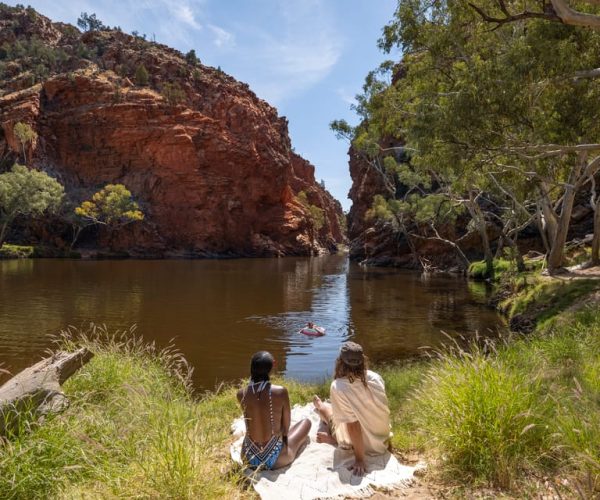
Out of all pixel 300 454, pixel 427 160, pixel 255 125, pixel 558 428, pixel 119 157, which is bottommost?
pixel 300 454

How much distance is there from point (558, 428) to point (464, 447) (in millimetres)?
752

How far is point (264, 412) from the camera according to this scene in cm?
430

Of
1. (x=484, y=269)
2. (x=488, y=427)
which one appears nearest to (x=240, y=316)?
(x=488, y=427)

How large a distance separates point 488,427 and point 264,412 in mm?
1988

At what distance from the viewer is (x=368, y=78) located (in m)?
19.2

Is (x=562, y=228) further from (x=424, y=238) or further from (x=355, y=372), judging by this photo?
(x=424, y=238)

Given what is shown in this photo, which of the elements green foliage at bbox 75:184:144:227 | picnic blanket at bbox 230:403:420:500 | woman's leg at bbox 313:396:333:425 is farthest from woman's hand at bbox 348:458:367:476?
green foliage at bbox 75:184:144:227

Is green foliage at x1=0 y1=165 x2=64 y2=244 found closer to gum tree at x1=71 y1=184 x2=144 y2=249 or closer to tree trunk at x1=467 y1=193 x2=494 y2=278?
gum tree at x1=71 y1=184 x2=144 y2=249

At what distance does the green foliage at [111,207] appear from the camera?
54.8 m

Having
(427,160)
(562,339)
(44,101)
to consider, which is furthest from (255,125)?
(562,339)

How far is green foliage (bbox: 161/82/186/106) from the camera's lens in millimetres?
63688

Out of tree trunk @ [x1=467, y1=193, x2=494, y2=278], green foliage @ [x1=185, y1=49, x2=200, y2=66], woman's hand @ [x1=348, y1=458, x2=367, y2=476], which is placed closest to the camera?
woman's hand @ [x1=348, y1=458, x2=367, y2=476]

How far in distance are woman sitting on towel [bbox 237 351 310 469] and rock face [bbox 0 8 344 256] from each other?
58646 millimetres

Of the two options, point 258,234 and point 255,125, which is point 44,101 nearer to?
point 255,125
